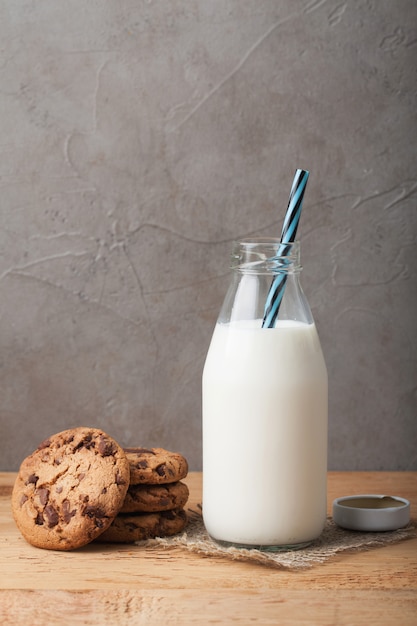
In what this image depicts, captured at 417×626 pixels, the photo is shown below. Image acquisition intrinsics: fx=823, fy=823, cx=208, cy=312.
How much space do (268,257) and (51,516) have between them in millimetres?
354

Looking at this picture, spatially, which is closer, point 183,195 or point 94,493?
point 94,493

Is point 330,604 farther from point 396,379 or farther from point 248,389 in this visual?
point 396,379

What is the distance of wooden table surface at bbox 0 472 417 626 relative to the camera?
2.29 feet

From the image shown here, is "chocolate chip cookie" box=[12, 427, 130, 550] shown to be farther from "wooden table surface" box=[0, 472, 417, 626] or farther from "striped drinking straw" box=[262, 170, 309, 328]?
"striped drinking straw" box=[262, 170, 309, 328]

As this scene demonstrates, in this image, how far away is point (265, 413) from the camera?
84 cm

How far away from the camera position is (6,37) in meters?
1.32

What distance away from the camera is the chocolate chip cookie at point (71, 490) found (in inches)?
32.9

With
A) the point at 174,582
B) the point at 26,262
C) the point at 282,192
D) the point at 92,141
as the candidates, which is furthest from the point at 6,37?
the point at 174,582

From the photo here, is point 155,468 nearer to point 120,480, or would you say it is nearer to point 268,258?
point 120,480

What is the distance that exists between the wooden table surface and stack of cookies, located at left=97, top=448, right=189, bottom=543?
0.07ft

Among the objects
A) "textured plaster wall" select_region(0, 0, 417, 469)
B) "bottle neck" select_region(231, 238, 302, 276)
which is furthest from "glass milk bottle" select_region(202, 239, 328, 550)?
"textured plaster wall" select_region(0, 0, 417, 469)

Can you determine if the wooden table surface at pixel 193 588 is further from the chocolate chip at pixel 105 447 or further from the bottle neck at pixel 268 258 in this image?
the bottle neck at pixel 268 258

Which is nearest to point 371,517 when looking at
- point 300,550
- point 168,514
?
point 300,550

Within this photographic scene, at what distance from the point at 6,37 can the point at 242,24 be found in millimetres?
378
